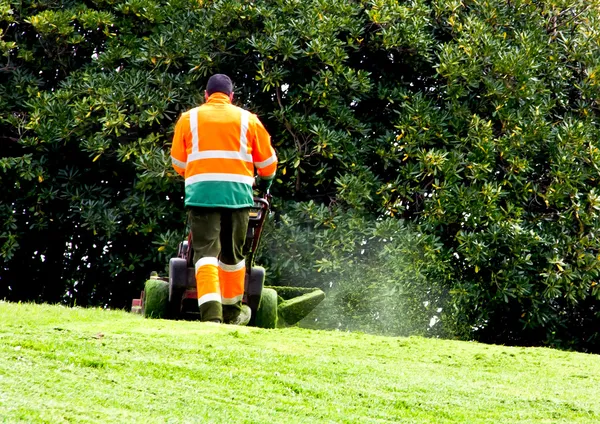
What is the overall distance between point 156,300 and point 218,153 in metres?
1.58

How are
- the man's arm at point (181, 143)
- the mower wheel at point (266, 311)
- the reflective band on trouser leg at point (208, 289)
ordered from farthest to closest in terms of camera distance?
the mower wheel at point (266, 311), the man's arm at point (181, 143), the reflective band on trouser leg at point (208, 289)

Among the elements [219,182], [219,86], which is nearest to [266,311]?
[219,182]

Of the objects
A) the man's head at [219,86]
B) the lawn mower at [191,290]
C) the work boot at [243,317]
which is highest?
the man's head at [219,86]

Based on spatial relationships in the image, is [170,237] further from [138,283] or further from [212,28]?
[212,28]

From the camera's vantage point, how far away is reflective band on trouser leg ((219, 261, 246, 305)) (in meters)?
10.0

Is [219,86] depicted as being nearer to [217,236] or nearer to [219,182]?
[219,182]

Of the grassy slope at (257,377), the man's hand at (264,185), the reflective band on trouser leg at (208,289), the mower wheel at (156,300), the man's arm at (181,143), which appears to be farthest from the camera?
the mower wheel at (156,300)

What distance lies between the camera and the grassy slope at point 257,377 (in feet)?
19.2

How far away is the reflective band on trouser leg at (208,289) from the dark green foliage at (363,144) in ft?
11.2

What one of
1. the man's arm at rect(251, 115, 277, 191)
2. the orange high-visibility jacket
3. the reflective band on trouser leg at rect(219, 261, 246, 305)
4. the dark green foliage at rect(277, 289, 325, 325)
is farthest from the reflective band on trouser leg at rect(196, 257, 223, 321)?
the dark green foliage at rect(277, 289, 325, 325)

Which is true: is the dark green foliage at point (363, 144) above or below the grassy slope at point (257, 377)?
above

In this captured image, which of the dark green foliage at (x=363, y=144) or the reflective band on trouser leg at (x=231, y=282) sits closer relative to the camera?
the reflective band on trouser leg at (x=231, y=282)

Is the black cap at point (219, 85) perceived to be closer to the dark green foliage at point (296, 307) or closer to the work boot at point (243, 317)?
the work boot at point (243, 317)

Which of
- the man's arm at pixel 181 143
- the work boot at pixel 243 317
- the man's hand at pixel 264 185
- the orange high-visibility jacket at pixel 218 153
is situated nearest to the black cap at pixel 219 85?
the orange high-visibility jacket at pixel 218 153
